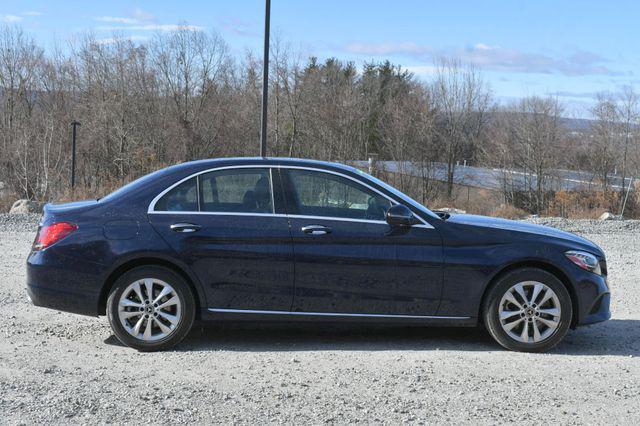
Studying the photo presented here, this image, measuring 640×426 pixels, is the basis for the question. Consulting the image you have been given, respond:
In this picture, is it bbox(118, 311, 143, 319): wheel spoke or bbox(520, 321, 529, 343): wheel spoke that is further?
bbox(520, 321, 529, 343): wheel spoke

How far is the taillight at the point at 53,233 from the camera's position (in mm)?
6363

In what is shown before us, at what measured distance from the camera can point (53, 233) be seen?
6.39 meters

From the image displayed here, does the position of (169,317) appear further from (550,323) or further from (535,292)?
(550,323)

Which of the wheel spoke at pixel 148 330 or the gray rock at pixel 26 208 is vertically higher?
the gray rock at pixel 26 208

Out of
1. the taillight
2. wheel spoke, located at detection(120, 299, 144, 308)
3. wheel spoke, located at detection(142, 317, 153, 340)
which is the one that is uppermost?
the taillight

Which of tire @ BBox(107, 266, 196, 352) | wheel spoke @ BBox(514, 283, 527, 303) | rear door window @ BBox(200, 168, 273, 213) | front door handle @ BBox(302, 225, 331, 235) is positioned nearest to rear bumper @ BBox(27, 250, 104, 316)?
tire @ BBox(107, 266, 196, 352)

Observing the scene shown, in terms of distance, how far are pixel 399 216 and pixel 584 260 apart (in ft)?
5.37

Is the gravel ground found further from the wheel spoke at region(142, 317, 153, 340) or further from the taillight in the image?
the taillight

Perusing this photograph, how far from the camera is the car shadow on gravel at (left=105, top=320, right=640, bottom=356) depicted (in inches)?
259

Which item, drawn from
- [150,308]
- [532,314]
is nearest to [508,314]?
[532,314]

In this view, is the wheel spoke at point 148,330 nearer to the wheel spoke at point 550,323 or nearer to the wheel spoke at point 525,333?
the wheel spoke at point 525,333

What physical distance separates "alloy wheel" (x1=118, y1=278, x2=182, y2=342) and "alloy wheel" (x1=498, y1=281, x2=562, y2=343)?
8.90ft

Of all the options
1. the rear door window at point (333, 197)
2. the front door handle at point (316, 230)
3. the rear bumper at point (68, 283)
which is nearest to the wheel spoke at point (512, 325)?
the rear door window at point (333, 197)

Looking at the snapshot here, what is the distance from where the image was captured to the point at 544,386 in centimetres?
549
